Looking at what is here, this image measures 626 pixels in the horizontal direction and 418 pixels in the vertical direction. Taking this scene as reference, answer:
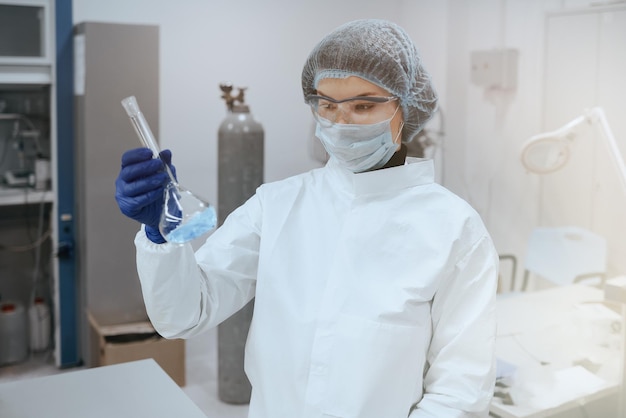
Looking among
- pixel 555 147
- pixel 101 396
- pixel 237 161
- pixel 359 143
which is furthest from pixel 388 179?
pixel 237 161

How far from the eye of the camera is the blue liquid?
108 centimetres

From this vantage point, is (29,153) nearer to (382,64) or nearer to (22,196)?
(22,196)

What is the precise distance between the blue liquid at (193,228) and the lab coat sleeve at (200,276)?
0.10ft

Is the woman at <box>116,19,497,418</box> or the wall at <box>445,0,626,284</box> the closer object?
the woman at <box>116,19,497,418</box>

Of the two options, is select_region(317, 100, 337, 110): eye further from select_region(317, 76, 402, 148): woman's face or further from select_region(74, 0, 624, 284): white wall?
select_region(74, 0, 624, 284): white wall

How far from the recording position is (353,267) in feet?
4.04

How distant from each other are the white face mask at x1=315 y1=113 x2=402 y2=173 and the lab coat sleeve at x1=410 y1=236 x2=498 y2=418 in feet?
0.83

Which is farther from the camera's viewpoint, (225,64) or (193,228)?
(225,64)

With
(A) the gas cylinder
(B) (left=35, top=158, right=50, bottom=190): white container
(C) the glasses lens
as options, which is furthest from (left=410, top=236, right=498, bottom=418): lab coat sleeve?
(B) (left=35, top=158, right=50, bottom=190): white container

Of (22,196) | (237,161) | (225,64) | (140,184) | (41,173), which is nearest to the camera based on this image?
(140,184)

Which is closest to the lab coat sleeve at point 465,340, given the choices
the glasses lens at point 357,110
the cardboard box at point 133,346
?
the glasses lens at point 357,110

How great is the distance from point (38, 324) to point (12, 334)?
0.15 meters

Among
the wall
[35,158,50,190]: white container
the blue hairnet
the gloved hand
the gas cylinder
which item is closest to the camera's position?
the gloved hand

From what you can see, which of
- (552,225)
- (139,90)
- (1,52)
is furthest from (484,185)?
(1,52)
